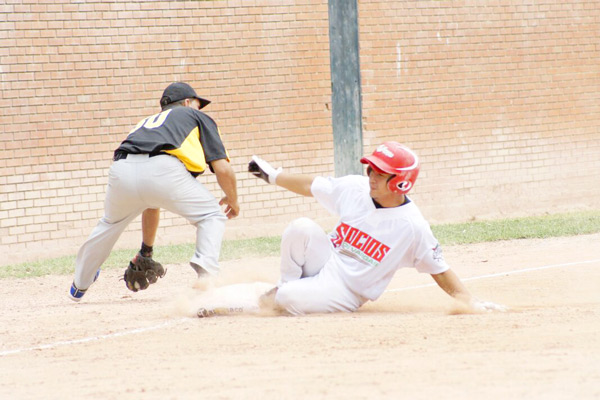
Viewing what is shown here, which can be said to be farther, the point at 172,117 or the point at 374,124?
the point at 374,124

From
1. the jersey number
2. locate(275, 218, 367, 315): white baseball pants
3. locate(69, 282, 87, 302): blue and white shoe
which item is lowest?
locate(69, 282, 87, 302): blue and white shoe

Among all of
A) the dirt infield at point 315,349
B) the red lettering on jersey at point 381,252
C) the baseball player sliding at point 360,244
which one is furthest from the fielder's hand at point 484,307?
the red lettering on jersey at point 381,252

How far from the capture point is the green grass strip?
1044 centimetres

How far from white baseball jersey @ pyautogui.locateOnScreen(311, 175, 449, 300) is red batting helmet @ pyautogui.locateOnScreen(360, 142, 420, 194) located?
0.26 meters

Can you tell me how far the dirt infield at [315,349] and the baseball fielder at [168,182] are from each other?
439 millimetres

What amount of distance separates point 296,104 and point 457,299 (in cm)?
694

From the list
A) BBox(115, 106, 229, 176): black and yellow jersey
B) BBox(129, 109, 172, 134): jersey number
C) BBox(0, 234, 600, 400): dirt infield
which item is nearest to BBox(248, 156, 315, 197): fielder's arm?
BBox(0, 234, 600, 400): dirt infield

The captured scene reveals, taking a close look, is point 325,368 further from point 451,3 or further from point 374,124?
point 451,3

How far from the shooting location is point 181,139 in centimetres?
722

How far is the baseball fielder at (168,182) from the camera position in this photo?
278 inches

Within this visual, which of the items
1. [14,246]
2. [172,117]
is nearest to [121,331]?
[172,117]

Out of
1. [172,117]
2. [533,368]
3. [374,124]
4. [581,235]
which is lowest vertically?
[581,235]

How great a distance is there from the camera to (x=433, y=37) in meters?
13.6

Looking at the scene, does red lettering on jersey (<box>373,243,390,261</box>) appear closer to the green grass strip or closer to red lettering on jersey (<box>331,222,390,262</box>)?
red lettering on jersey (<box>331,222,390,262</box>)
